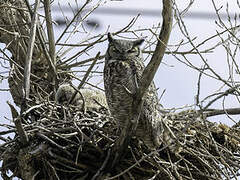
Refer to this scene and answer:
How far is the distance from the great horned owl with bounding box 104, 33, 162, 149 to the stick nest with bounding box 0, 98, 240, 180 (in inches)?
5.8

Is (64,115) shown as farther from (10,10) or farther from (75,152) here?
(10,10)

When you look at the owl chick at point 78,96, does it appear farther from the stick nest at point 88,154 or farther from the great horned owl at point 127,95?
the great horned owl at point 127,95

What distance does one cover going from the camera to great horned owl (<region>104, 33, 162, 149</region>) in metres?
4.56

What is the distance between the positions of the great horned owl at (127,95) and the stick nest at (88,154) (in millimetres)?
148

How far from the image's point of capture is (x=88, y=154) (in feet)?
14.8

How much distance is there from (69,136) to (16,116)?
0.66 meters

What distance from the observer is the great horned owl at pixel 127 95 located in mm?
4562

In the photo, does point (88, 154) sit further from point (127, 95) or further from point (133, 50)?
point (133, 50)

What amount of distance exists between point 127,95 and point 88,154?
0.56 meters

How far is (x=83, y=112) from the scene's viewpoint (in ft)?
16.2

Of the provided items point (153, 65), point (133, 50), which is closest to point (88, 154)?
point (133, 50)

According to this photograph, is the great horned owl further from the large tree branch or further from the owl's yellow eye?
the large tree branch

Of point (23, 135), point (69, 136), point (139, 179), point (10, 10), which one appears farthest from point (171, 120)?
point (10, 10)

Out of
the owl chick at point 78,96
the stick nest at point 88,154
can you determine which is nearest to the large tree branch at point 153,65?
the stick nest at point 88,154
